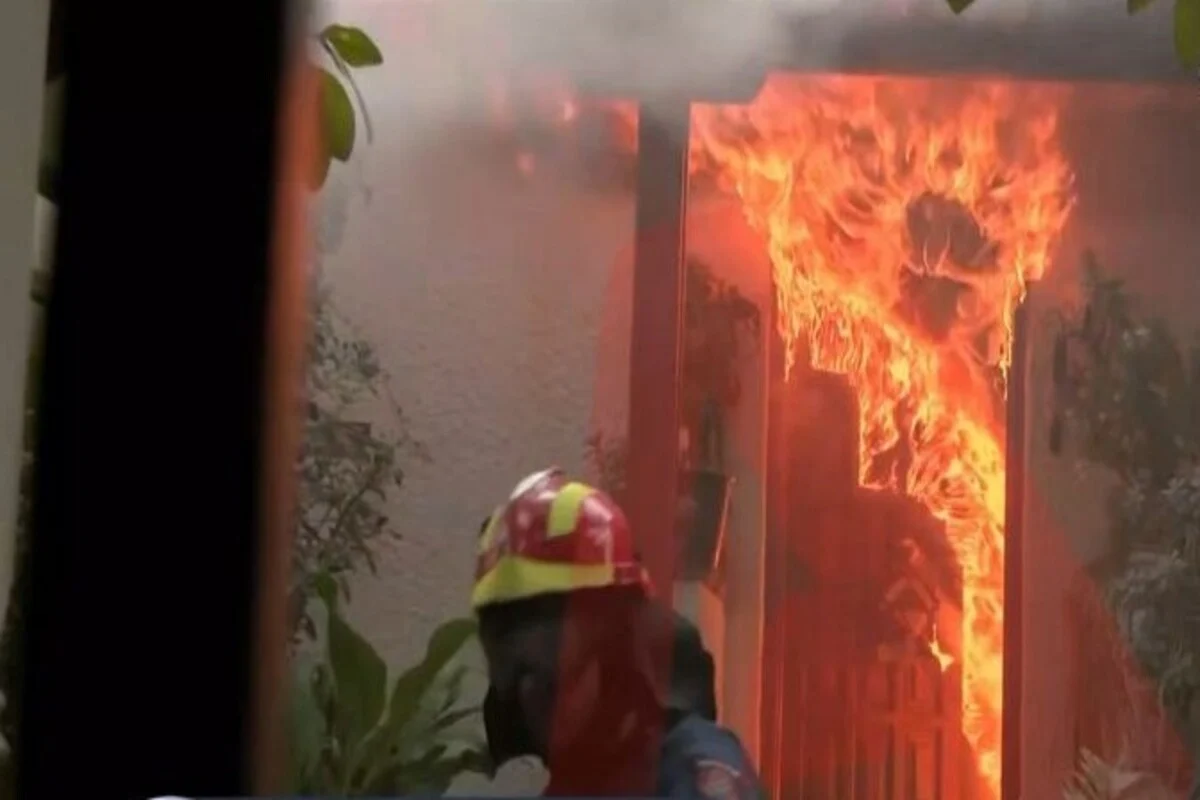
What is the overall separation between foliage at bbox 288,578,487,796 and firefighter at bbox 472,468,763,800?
2cm

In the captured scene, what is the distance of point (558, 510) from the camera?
92 centimetres

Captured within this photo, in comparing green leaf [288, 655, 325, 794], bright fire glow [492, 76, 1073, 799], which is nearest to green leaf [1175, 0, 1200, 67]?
bright fire glow [492, 76, 1073, 799]

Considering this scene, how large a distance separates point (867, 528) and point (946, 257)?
0.62ft

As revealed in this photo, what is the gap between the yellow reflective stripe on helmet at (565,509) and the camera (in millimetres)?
921

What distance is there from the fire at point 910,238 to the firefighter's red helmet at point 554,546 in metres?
0.16

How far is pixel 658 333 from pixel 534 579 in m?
0.18

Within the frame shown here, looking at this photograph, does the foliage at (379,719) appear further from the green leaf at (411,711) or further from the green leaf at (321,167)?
the green leaf at (321,167)

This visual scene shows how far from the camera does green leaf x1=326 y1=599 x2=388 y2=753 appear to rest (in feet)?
2.99

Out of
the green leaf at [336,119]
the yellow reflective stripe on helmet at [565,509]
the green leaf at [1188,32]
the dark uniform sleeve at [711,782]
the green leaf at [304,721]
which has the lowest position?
the dark uniform sleeve at [711,782]

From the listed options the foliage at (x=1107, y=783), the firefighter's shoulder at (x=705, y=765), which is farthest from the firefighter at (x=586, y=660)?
the foliage at (x=1107, y=783)

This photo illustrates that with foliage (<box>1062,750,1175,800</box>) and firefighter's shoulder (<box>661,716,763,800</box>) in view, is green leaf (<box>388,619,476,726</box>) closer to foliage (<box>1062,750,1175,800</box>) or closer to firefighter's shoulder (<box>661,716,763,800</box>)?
firefighter's shoulder (<box>661,716,763,800</box>)

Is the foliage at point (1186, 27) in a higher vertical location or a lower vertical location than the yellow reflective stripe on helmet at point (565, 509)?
higher

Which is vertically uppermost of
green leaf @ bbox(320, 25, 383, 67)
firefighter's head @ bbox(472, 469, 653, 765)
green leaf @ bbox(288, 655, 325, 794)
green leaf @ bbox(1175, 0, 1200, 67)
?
green leaf @ bbox(1175, 0, 1200, 67)

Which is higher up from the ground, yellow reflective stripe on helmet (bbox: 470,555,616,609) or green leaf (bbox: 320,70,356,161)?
green leaf (bbox: 320,70,356,161)
